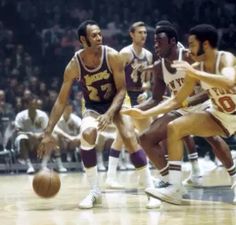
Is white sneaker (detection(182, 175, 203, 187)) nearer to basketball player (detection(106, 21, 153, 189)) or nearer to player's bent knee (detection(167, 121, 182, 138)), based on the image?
basketball player (detection(106, 21, 153, 189))

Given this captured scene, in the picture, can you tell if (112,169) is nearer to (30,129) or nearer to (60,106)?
(60,106)

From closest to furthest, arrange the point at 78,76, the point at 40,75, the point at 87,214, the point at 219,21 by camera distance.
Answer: the point at 87,214 < the point at 78,76 < the point at 40,75 < the point at 219,21

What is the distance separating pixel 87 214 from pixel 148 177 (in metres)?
0.89

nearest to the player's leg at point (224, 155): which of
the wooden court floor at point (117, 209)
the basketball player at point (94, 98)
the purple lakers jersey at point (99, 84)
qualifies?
the wooden court floor at point (117, 209)

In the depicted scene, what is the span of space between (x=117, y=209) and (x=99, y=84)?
4.10 ft

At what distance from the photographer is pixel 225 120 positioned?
20.0 ft

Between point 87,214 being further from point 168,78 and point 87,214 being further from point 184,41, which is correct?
point 184,41

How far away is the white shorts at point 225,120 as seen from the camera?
6.07 meters

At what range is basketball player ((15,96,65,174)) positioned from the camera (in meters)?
11.5

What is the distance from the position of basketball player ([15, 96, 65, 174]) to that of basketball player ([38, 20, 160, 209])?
5111 mm

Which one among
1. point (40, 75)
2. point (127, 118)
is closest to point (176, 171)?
point (127, 118)

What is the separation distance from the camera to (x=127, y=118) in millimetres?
6508

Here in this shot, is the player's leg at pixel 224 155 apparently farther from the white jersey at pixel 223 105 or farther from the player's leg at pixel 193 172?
the player's leg at pixel 193 172

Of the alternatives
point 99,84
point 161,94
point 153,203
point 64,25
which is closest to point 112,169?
point 161,94
